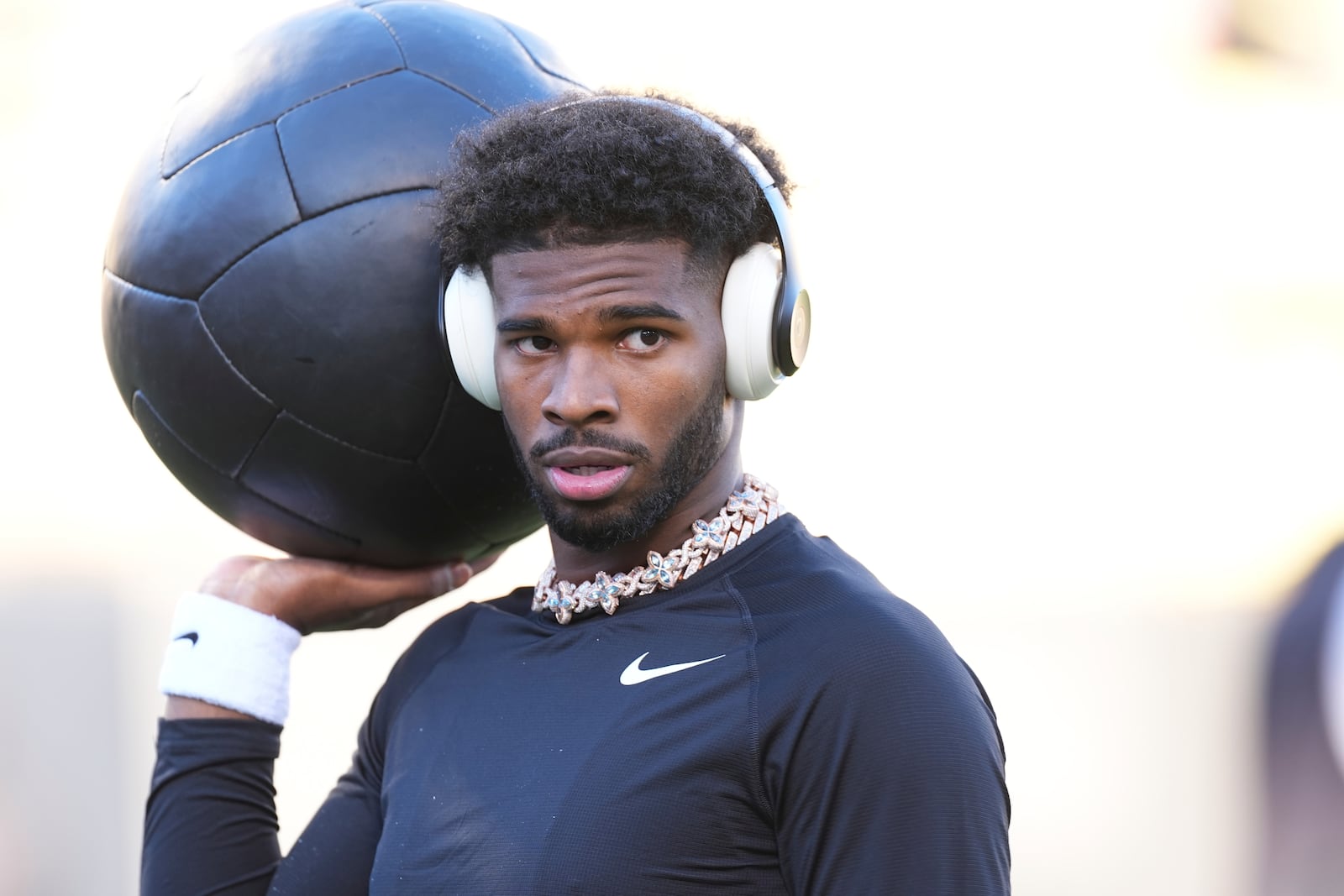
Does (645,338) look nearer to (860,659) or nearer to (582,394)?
(582,394)

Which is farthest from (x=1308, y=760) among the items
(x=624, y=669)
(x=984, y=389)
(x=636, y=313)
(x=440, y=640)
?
(x=636, y=313)

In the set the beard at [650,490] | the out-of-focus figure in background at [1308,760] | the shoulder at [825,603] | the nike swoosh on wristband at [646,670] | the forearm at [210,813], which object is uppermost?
the beard at [650,490]

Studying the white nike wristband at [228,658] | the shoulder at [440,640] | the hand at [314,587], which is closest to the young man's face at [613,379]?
the shoulder at [440,640]

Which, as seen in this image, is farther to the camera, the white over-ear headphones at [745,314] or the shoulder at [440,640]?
the shoulder at [440,640]

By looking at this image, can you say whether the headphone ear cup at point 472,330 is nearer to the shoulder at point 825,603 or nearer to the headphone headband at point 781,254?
the headphone headband at point 781,254

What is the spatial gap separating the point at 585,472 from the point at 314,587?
0.56 metres

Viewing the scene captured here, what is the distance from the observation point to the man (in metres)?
1.43

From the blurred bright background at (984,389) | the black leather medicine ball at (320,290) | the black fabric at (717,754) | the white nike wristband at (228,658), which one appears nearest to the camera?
the black fabric at (717,754)

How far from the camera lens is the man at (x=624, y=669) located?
143 cm

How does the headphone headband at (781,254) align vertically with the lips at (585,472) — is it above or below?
above

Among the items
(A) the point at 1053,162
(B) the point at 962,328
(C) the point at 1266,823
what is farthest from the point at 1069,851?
(A) the point at 1053,162

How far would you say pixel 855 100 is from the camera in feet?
24.4

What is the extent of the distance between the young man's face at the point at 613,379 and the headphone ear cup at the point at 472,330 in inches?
1.9

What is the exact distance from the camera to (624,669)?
5.37 ft
